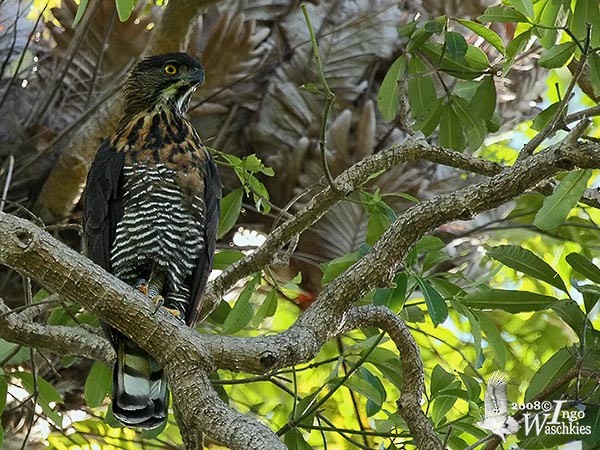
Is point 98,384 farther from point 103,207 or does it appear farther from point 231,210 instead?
point 231,210

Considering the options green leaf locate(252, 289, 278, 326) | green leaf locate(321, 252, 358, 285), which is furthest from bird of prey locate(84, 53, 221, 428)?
green leaf locate(321, 252, 358, 285)

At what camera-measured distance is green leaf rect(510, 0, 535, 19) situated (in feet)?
7.68

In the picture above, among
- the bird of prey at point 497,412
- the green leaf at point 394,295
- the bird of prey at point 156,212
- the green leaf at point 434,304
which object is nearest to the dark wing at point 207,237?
the bird of prey at point 156,212

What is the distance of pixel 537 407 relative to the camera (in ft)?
6.98

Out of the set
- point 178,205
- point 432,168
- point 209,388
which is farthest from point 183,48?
point 209,388

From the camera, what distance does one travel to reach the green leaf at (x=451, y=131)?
8.93 feet

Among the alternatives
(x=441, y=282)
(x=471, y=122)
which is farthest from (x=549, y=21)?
(x=441, y=282)

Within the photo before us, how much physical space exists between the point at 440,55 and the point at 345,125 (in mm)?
919

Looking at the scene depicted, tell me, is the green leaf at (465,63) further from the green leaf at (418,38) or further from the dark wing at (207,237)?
the dark wing at (207,237)

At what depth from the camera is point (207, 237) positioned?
2758 mm

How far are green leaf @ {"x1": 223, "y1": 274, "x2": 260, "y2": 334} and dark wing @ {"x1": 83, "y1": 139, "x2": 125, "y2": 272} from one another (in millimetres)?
387

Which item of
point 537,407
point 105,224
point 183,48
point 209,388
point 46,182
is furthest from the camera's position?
point 46,182

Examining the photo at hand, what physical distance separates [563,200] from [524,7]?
19.7 inches

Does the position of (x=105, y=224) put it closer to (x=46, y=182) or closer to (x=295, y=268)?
(x=46, y=182)
